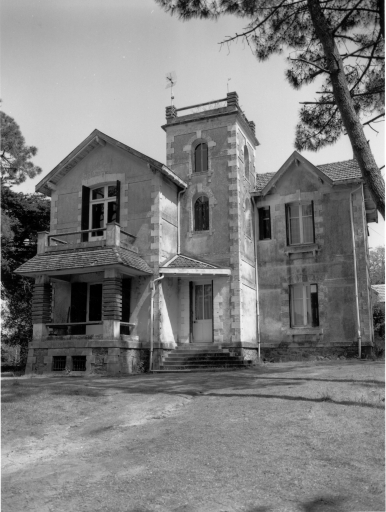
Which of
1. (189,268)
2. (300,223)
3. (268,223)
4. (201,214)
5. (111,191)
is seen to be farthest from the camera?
(268,223)

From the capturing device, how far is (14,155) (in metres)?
26.4

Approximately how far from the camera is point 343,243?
21266 mm

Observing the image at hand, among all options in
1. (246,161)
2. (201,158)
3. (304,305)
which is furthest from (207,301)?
(246,161)

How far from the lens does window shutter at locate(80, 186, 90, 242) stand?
21359mm

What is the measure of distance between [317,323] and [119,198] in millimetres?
9360

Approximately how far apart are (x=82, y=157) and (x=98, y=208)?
2.26m

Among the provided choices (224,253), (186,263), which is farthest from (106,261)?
(224,253)

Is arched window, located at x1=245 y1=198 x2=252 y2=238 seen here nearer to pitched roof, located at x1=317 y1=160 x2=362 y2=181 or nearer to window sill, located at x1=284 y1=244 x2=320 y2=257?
window sill, located at x1=284 y1=244 x2=320 y2=257

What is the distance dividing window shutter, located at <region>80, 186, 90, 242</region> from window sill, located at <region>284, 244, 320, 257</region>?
827cm

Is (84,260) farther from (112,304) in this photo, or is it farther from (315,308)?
(315,308)

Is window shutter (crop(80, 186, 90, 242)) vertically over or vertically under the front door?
over

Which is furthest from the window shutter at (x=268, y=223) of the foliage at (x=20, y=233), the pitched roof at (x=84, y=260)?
the foliage at (x=20, y=233)

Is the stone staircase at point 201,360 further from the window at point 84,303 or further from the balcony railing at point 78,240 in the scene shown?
the balcony railing at point 78,240

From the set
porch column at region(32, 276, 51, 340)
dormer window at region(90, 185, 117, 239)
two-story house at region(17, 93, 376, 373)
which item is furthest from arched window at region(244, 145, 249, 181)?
porch column at region(32, 276, 51, 340)
